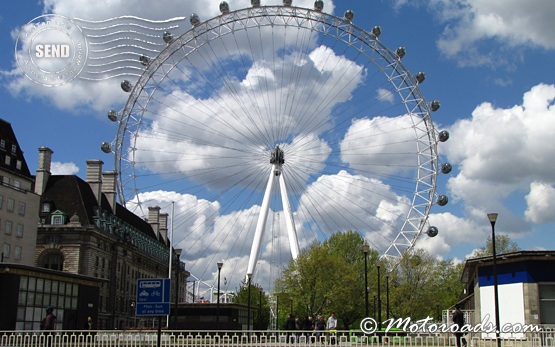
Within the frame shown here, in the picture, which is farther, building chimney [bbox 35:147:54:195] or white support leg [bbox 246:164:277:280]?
building chimney [bbox 35:147:54:195]

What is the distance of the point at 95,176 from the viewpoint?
101 m

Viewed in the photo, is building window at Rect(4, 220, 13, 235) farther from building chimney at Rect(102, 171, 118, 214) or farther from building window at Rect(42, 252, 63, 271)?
building chimney at Rect(102, 171, 118, 214)

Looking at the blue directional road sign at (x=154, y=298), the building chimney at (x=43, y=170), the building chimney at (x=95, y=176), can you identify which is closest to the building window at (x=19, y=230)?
the building chimney at (x=43, y=170)

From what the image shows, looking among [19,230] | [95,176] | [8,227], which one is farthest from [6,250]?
[95,176]

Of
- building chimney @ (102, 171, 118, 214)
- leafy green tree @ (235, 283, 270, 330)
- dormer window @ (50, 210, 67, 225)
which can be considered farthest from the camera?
leafy green tree @ (235, 283, 270, 330)

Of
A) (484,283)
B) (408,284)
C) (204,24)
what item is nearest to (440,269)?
(408,284)

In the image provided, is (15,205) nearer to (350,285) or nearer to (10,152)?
(10,152)

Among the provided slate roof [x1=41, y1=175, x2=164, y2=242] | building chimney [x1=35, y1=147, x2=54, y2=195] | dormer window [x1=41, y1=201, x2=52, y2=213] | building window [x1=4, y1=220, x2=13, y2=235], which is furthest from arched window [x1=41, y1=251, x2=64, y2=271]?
building window [x1=4, y1=220, x2=13, y2=235]

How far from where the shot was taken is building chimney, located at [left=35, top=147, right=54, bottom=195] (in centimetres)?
9369

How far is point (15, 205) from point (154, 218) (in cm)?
6389

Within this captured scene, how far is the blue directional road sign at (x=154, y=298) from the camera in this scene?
26.4m

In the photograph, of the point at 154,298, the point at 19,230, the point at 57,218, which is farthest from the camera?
the point at 57,218

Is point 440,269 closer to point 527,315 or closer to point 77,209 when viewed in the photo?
point 77,209

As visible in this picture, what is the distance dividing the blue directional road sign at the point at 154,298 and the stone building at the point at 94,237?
209 ft
